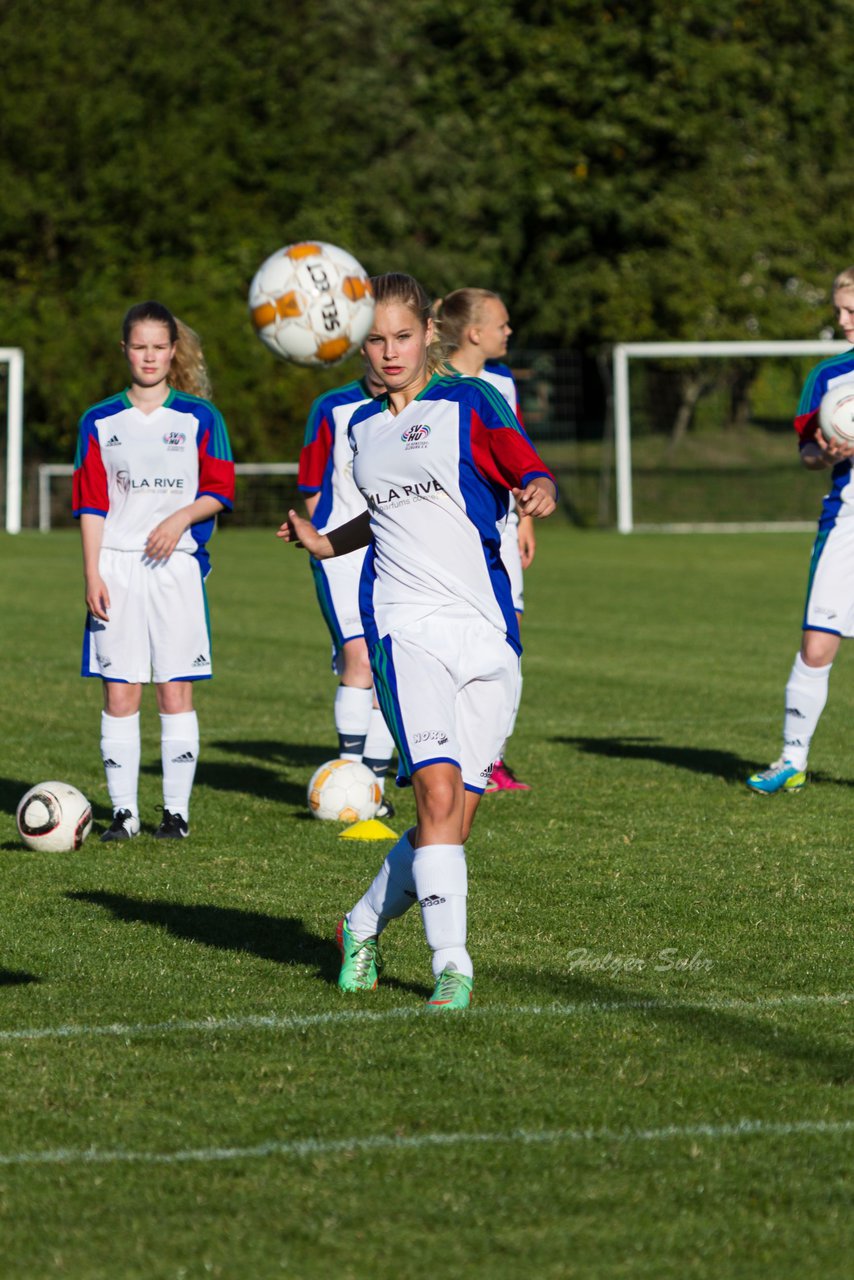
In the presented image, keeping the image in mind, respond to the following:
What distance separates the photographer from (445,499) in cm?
508

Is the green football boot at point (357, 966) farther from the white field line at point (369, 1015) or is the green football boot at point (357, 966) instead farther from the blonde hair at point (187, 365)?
the blonde hair at point (187, 365)

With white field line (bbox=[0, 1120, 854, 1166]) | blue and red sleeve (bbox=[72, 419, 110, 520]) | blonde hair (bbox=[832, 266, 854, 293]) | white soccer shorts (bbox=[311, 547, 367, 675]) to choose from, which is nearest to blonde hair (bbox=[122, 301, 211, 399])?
blue and red sleeve (bbox=[72, 419, 110, 520])

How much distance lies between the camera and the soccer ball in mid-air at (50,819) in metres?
7.23

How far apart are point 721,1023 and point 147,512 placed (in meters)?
3.63

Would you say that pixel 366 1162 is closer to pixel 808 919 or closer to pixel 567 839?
pixel 808 919

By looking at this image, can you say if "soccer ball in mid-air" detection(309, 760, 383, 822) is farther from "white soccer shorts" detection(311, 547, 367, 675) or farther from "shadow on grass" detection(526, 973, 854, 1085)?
"shadow on grass" detection(526, 973, 854, 1085)

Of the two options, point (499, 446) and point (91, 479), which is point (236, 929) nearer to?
point (499, 446)

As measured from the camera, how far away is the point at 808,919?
6074 mm

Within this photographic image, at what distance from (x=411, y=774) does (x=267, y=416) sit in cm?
2984

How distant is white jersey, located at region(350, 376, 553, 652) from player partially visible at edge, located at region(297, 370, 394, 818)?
2826 mm

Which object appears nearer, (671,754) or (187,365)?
(187,365)

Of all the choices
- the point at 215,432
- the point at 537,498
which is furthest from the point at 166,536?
the point at 537,498

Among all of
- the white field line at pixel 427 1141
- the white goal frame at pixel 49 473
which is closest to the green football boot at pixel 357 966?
the white field line at pixel 427 1141

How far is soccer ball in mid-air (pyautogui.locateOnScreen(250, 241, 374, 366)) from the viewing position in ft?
30.6
